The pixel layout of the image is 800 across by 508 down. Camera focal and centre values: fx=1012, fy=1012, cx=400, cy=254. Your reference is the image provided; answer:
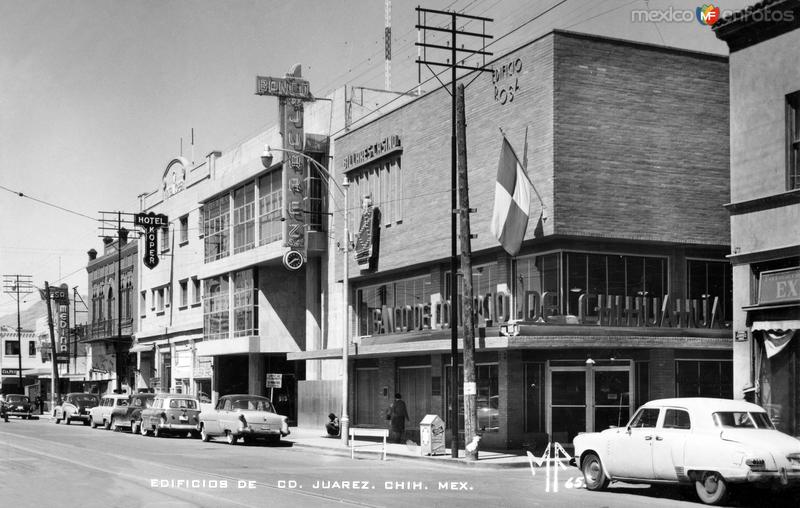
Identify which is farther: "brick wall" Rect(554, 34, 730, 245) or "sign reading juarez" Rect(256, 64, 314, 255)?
"sign reading juarez" Rect(256, 64, 314, 255)

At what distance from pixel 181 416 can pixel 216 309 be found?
13.4 m

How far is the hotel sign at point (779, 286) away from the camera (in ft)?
69.9

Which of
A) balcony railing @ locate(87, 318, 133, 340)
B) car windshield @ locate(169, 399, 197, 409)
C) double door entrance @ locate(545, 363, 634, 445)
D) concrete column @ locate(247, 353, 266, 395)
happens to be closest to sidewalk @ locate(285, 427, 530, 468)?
double door entrance @ locate(545, 363, 634, 445)

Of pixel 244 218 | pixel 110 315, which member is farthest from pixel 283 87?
pixel 110 315

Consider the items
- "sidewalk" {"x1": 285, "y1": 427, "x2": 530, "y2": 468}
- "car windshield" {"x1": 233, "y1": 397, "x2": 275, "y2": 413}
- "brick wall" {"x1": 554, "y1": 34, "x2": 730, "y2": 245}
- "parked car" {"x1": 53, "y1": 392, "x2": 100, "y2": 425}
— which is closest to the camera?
"sidewalk" {"x1": 285, "y1": 427, "x2": 530, "y2": 468}

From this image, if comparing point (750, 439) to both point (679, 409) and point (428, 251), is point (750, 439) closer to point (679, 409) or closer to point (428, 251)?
point (679, 409)

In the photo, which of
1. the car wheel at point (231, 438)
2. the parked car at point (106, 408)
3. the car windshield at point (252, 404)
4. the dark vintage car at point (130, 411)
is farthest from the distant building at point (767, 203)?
the parked car at point (106, 408)

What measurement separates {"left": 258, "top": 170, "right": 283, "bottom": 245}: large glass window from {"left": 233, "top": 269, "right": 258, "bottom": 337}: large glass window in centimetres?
260

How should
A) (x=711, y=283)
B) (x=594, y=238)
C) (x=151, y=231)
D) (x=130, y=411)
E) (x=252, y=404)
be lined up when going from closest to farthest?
1. (x=594, y=238)
2. (x=711, y=283)
3. (x=252, y=404)
4. (x=130, y=411)
5. (x=151, y=231)

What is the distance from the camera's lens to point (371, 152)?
37500mm

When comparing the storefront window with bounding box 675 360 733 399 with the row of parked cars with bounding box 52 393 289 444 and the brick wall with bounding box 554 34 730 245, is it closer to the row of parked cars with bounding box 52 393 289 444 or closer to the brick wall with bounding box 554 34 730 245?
the brick wall with bounding box 554 34 730 245

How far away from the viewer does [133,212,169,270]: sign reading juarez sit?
2440 inches

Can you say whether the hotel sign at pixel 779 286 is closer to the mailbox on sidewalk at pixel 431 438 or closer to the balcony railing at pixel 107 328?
the mailbox on sidewalk at pixel 431 438

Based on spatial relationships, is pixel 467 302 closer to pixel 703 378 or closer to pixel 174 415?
pixel 703 378
